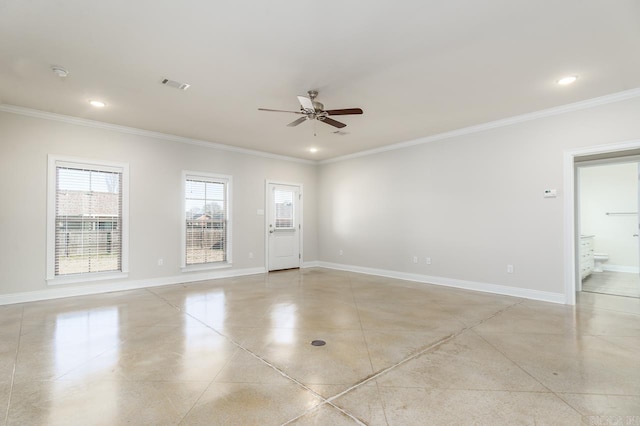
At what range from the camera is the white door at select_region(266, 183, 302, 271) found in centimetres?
749

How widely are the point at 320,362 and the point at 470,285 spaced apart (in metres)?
3.88

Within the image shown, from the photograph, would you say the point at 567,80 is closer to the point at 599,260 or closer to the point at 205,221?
the point at 599,260

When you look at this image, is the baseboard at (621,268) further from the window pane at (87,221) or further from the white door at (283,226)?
the window pane at (87,221)

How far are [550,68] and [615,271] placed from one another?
6.52 meters

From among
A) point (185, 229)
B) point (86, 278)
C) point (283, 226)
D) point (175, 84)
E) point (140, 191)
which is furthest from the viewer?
point (283, 226)

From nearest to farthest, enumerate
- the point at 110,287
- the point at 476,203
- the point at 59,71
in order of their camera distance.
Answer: the point at 59,71 → the point at 110,287 → the point at 476,203

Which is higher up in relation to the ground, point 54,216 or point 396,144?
point 396,144

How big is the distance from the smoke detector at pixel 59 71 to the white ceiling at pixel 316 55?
7 cm

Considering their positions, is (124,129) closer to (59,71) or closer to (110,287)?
(59,71)

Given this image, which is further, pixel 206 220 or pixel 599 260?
pixel 599 260

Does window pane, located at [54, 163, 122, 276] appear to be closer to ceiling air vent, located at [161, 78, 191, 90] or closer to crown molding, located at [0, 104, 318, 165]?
crown molding, located at [0, 104, 318, 165]

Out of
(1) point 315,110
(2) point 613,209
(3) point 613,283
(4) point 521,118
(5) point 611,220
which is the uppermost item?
(4) point 521,118

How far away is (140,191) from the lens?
18.7ft

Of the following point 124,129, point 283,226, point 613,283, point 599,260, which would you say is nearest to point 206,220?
point 283,226
